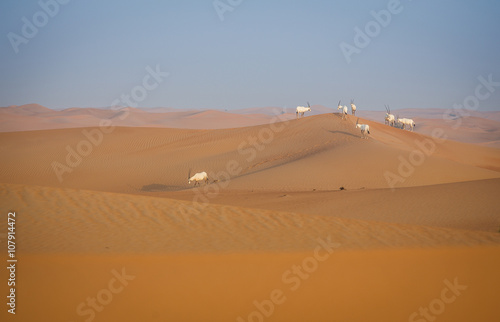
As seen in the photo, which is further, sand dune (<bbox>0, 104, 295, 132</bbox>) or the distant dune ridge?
sand dune (<bbox>0, 104, 295, 132</bbox>)

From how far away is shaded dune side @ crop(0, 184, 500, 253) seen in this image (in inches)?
263

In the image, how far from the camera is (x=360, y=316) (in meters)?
5.72

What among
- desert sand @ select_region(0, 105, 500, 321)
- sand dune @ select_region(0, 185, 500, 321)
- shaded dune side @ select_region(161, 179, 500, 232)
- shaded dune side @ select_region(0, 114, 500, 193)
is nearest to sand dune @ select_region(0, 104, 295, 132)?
shaded dune side @ select_region(0, 114, 500, 193)

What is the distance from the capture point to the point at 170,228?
7.57 metres

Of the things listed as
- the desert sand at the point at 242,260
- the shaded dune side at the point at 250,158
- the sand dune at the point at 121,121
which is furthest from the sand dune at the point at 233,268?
the sand dune at the point at 121,121

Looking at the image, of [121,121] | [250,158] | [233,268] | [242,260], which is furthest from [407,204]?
[121,121]

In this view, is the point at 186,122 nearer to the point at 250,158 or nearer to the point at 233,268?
the point at 250,158

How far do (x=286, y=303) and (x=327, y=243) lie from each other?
1657mm

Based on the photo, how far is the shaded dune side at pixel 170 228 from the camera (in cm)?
668

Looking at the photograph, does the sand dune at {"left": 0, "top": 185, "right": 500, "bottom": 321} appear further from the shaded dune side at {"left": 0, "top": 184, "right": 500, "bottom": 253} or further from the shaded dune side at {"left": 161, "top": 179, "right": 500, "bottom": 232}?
the shaded dune side at {"left": 161, "top": 179, "right": 500, "bottom": 232}

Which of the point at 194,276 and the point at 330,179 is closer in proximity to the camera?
the point at 194,276

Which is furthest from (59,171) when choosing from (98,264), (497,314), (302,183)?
(497,314)

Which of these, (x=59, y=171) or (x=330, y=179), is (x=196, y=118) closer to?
(x=59, y=171)

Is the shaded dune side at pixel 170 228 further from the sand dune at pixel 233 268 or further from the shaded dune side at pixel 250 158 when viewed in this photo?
the shaded dune side at pixel 250 158
